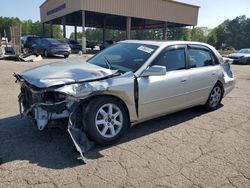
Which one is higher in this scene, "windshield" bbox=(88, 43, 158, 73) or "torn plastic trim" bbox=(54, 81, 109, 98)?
"windshield" bbox=(88, 43, 158, 73)

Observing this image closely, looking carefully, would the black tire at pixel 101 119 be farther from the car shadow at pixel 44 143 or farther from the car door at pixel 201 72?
the car door at pixel 201 72

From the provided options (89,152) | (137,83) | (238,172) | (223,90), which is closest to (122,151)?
(89,152)

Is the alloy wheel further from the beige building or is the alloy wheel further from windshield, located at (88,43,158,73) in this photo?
the beige building

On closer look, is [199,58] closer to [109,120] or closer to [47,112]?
[109,120]

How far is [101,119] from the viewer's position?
11.6 ft

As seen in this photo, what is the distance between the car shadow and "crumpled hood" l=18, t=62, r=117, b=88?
3.08ft

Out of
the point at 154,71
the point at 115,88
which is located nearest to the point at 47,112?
the point at 115,88

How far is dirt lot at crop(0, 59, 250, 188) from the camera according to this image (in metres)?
2.82

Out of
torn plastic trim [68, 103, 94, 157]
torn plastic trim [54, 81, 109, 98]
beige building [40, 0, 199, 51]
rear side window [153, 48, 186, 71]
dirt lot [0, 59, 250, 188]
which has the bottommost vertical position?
dirt lot [0, 59, 250, 188]

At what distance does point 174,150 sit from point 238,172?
0.90 meters

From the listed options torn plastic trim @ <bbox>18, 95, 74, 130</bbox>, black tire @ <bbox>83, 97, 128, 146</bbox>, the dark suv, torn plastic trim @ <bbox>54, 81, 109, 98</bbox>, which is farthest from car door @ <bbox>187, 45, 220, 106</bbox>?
the dark suv

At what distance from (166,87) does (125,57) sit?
0.92 meters

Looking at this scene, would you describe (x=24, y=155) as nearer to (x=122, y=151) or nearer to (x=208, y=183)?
(x=122, y=151)

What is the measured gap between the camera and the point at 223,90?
5.75 meters
